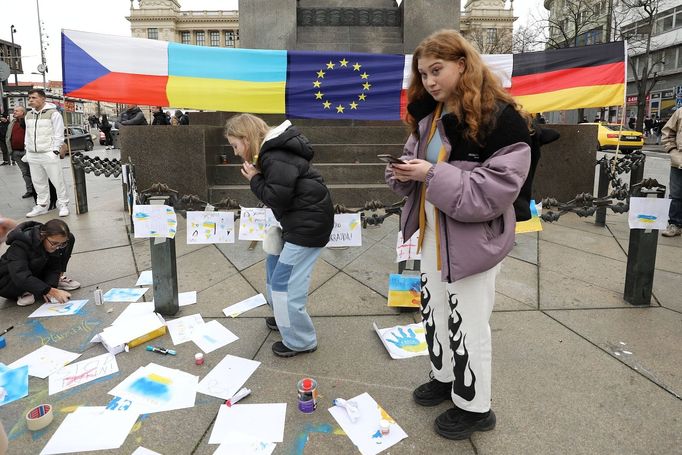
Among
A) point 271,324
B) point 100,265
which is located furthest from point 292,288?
point 100,265

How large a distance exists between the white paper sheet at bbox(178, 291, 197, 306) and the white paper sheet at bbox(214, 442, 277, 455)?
2.05 metres

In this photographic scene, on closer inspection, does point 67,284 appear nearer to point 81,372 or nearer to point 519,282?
point 81,372

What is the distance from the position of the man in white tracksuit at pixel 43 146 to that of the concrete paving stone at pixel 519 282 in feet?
22.6

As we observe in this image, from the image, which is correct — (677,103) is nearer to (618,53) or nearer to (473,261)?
(618,53)

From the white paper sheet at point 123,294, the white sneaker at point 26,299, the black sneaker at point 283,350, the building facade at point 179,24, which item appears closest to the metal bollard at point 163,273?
the white paper sheet at point 123,294

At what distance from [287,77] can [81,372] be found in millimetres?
4185

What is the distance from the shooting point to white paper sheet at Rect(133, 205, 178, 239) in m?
3.70

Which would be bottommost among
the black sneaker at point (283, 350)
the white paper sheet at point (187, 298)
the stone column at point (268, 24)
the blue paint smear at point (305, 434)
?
the blue paint smear at point (305, 434)

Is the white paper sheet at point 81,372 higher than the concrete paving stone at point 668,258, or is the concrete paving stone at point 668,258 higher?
the concrete paving stone at point 668,258

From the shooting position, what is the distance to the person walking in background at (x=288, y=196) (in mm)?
2977

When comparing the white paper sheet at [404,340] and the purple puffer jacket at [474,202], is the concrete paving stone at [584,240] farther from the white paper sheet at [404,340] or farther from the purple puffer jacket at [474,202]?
the purple puffer jacket at [474,202]

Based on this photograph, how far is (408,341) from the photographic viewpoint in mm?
3516

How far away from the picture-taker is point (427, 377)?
10.1 feet

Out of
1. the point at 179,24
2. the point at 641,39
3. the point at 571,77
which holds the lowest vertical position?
the point at 571,77
